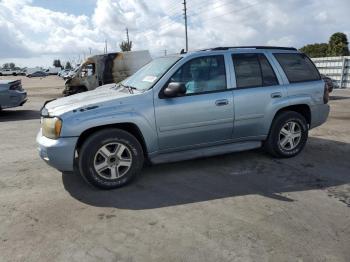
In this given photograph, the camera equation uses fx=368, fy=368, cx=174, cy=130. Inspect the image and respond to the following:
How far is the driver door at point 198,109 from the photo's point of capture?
4.99m

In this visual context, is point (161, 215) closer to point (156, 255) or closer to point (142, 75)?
point (156, 255)

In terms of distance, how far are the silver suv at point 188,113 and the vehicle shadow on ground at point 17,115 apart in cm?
680

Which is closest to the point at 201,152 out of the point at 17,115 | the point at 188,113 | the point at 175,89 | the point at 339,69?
Result: the point at 188,113

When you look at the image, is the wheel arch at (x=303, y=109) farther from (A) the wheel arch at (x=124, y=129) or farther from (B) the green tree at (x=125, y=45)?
(B) the green tree at (x=125, y=45)

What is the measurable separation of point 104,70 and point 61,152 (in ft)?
38.8

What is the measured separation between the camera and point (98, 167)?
472cm

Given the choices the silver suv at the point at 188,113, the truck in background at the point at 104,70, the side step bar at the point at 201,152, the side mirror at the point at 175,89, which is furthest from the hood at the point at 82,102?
the truck in background at the point at 104,70

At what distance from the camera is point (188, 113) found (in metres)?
5.06

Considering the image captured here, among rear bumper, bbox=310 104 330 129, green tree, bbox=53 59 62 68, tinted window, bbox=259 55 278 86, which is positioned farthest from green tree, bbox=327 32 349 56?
green tree, bbox=53 59 62 68

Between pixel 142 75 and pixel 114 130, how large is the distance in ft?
4.25

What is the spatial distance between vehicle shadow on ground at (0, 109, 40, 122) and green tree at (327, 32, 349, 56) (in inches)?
1467

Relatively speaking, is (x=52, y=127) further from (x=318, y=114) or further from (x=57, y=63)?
(x=57, y=63)

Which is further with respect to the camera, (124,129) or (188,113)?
(188,113)

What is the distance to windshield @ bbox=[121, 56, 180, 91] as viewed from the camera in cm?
515
